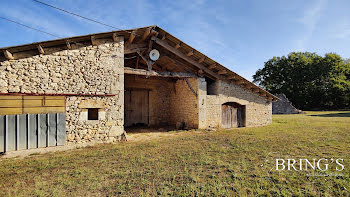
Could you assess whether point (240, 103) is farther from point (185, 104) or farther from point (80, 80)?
point (80, 80)

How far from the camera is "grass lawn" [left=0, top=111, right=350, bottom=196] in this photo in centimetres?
320

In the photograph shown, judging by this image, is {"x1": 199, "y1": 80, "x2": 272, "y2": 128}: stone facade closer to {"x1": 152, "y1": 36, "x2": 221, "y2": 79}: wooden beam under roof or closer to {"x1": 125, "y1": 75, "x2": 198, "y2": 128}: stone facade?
{"x1": 152, "y1": 36, "x2": 221, "y2": 79}: wooden beam under roof

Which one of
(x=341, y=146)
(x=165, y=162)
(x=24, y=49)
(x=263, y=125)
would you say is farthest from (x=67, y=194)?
(x=263, y=125)

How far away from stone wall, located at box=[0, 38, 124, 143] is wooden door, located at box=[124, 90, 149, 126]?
4.60 m

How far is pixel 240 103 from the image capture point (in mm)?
11258

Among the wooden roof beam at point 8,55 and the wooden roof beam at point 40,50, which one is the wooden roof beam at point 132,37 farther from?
the wooden roof beam at point 8,55

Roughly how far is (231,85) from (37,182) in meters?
10.0

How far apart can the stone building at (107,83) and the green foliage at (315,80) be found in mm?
24273

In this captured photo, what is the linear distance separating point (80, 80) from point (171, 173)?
4951 millimetres

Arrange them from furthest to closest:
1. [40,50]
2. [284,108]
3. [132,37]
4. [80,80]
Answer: [284,108], [132,37], [80,80], [40,50]

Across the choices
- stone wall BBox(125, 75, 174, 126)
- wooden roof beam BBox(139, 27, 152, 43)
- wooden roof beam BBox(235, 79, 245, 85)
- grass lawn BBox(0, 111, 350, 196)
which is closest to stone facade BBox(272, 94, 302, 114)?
wooden roof beam BBox(235, 79, 245, 85)

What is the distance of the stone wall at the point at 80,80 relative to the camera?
5.74m

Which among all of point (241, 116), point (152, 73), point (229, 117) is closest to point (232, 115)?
point (229, 117)

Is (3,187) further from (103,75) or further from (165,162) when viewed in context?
(103,75)
